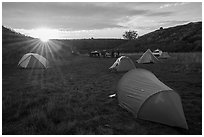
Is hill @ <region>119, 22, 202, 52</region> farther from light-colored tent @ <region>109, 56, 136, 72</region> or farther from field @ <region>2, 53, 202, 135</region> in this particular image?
field @ <region>2, 53, 202, 135</region>

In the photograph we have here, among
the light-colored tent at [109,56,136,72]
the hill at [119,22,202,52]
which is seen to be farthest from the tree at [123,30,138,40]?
the light-colored tent at [109,56,136,72]

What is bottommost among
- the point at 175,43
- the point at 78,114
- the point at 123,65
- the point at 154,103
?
the point at 78,114

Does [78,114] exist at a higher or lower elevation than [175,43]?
lower

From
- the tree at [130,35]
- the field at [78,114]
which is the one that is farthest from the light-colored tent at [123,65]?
the tree at [130,35]

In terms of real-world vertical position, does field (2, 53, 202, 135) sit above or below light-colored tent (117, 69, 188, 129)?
below

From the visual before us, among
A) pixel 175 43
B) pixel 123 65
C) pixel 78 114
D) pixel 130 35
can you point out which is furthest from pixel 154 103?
pixel 130 35

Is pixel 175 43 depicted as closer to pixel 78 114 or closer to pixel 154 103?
pixel 154 103

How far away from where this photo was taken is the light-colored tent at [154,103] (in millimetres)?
5452

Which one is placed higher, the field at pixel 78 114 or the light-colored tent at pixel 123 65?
the light-colored tent at pixel 123 65

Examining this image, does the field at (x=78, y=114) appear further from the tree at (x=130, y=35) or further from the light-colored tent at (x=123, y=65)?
the tree at (x=130, y=35)

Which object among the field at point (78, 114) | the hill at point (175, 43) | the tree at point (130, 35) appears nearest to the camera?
the field at point (78, 114)

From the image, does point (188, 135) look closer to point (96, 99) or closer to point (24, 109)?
point (96, 99)

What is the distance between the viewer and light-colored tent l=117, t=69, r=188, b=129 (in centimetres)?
545

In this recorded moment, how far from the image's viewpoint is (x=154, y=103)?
18.7 ft
